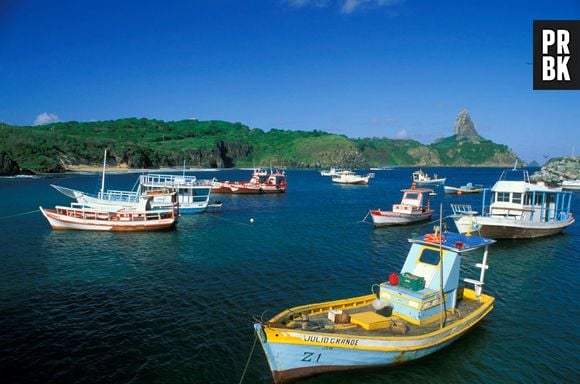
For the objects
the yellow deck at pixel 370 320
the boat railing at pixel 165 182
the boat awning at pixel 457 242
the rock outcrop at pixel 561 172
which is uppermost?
the rock outcrop at pixel 561 172

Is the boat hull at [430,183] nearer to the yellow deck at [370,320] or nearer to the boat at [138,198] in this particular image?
the boat at [138,198]

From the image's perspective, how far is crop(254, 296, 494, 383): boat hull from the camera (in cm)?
1555

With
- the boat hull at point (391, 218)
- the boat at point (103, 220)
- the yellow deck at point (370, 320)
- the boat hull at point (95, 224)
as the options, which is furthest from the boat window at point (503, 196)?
the boat hull at point (95, 224)

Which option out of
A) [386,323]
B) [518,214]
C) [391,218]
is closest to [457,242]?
[386,323]

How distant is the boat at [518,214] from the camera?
1737 inches

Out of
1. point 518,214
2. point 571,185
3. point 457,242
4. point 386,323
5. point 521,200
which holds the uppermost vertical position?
point 571,185

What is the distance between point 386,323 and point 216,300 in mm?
12318

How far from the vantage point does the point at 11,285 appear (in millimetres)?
28531

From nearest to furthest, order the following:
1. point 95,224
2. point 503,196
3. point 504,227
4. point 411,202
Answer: point 504,227, point 503,196, point 95,224, point 411,202

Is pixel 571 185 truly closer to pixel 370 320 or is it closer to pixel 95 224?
pixel 95 224

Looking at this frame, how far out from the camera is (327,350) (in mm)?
16078

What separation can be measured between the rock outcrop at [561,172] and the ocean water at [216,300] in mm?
96873

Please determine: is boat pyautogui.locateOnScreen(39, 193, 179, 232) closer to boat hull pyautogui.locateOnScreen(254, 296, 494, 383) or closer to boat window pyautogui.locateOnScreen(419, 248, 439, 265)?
boat window pyautogui.locateOnScreen(419, 248, 439, 265)

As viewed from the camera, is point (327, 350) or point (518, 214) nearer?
point (327, 350)
